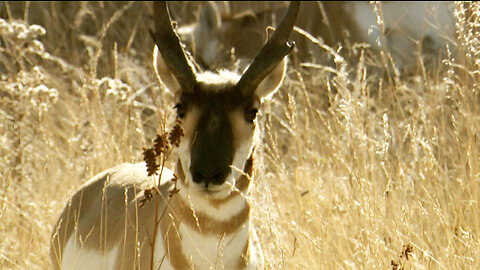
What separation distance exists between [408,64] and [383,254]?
569 cm

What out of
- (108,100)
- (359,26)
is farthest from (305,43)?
(108,100)

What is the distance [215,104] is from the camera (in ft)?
→ 12.0

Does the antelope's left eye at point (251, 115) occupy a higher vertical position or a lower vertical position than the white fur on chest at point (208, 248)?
higher

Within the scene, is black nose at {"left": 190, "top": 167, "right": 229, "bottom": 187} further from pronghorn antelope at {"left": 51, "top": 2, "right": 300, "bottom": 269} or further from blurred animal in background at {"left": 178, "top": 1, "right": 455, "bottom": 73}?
blurred animal in background at {"left": 178, "top": 1, "right": 455, "bottom": 73}

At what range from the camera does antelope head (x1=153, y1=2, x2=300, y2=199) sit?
351cm

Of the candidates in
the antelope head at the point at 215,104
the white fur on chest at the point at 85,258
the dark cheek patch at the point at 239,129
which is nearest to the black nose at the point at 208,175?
the antelope head at the point at 215,104

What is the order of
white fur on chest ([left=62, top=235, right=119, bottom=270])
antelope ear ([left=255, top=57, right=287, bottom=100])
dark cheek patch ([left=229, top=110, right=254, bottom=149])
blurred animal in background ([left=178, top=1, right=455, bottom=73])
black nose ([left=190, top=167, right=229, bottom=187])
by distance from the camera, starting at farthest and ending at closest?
blurred animal in background ([left=178, top=1, right=455, bottom=73])
white fur on chest ([left=62, top=235, right=119, bottom=270])
antelope ear ([left=255, top=57, right=287, bottom=100])
dark cheek patch ([left=229, top=110, right=254, bottom=149])
black nose ([left=190, top=167, right=229, bottom=187])

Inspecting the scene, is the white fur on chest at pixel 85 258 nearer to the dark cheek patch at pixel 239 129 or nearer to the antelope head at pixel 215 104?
the antelope head at pixel 215 104

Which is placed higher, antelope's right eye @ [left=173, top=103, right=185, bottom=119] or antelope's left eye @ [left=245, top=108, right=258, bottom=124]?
antelope's right eye @ [left=173, top=103, right=185, bottom=119]

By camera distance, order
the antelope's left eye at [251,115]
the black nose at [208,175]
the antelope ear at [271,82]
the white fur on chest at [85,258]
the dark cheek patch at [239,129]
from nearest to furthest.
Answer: the black nose at [208,175], the dark cheek patch at [239,129], the antelope's left eye at [251,115], the antelope ear at [271,82], the white fur on chest at [85,258]

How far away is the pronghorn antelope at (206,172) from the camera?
140 inches

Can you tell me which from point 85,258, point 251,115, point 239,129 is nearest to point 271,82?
point 251,115

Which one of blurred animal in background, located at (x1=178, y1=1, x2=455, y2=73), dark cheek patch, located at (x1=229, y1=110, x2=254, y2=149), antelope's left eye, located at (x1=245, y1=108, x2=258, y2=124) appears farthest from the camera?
blurred animal in background, located at (x1=178, y1=1, x2=455, y2=73)

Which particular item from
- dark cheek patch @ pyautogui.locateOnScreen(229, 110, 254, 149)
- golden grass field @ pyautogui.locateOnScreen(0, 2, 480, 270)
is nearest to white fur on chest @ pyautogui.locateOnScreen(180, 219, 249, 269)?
golden grass field @ pyautogui.locateOnScreen(0, 2, 480, 270)
